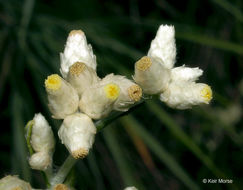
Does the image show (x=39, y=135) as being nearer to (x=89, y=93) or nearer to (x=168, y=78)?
(x=89, y=93)

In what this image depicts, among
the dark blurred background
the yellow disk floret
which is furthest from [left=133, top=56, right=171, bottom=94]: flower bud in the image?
the dark blurred background

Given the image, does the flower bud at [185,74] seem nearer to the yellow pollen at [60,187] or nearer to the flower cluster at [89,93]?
the flower cluster at [89,93]

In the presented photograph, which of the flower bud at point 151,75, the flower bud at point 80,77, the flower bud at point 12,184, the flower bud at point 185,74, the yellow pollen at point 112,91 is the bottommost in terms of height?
the flower bud at point 12,184

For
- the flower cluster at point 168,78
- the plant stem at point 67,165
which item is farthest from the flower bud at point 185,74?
the plant stem at point 67,165

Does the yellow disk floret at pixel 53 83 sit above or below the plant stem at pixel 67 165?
above

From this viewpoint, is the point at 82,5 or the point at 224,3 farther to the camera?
the point at 82,5

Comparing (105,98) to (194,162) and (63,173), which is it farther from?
(194,162)

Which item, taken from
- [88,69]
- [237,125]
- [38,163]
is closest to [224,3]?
[237,125]
